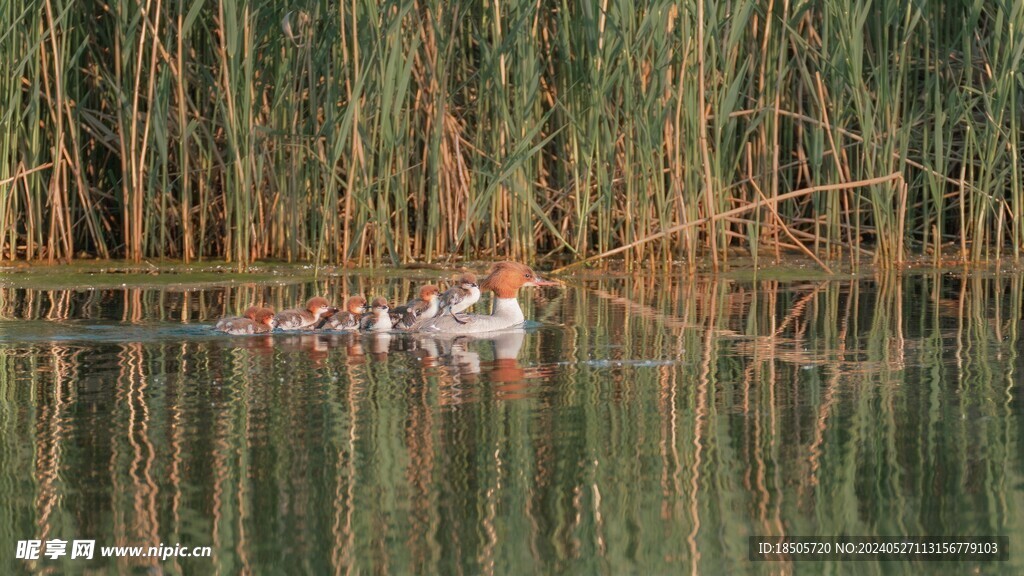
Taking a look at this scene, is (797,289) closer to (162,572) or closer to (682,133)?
(682,133)

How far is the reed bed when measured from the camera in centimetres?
904

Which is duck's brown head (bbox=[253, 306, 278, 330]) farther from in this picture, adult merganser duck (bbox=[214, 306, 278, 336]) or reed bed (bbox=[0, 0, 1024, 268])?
reed bed (bbox=[0, 0, 1024, 268])

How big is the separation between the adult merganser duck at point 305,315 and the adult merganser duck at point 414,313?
28 cm

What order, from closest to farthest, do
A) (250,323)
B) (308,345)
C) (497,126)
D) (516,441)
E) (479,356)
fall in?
(516,441) → (479,356) → (308,345) → (250,323) → (497,126)

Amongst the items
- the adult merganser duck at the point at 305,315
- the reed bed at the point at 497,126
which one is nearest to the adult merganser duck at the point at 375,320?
the adult merganser duck at the point at 305,315

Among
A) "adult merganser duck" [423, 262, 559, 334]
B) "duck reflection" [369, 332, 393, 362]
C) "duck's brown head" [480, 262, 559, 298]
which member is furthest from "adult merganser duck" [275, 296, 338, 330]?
"duck's brown head" [480, 262, 559, 298]

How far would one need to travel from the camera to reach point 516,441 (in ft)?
14.6

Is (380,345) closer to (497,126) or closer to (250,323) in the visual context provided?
(250,323)

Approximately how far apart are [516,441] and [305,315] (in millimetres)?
2758

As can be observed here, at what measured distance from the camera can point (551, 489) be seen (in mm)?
3928

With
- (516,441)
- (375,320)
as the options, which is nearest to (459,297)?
(375,320)

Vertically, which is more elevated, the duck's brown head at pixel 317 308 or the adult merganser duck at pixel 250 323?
the duck's brown head at pixel 317 308

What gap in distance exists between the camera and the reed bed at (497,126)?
9039mm

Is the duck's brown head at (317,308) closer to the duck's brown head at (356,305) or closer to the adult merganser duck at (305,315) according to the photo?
the adult merganser duck at (305,315)
